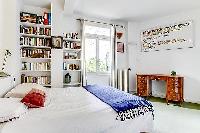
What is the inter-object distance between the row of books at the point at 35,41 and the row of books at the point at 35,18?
1.48 feet

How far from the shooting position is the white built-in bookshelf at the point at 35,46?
4905 millimetres

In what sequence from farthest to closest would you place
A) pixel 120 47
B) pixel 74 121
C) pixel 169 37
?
pixel 120 47 → pixel 169 37 → pixel 74 121

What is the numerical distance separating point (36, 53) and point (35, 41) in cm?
32

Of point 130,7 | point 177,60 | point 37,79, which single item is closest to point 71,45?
point 37,79

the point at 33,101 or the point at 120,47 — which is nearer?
the point at 33,101

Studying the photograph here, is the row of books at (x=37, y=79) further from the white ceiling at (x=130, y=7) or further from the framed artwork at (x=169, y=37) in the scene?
→ the framed artwork at (x=169, y=37)

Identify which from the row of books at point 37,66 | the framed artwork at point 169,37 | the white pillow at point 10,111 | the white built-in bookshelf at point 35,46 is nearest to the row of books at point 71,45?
the white built-in bookshelf at point 35,46

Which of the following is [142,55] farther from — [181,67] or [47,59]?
[47,59]

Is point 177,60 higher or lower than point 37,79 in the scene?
higher

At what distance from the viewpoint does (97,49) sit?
6535 millimetres

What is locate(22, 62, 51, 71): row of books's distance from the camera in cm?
496

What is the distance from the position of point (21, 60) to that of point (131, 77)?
3944 millimetres

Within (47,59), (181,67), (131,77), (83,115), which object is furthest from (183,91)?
(83,115)

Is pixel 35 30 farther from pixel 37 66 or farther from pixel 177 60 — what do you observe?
pixel 177 60
